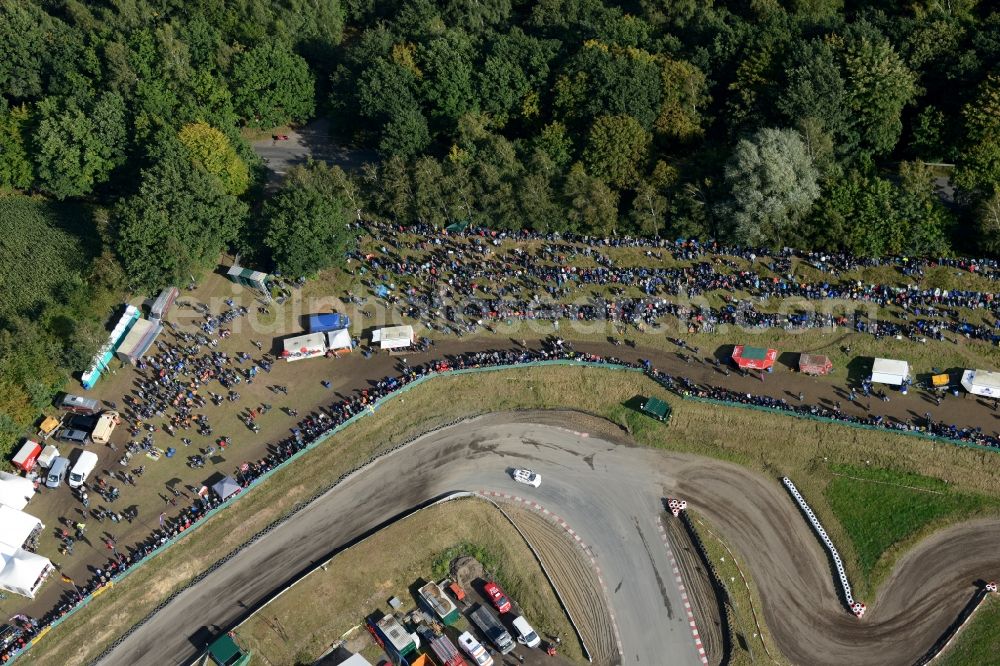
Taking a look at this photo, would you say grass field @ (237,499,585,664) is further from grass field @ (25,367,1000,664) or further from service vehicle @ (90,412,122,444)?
service vehicle @ (90,412,122,444)

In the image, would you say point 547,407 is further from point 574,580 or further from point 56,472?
point 56,472

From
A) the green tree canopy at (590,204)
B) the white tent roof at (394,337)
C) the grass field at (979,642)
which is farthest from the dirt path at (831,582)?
the green tree canopy at (590,204)

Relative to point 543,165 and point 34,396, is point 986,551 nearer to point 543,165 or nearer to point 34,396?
point 543,165

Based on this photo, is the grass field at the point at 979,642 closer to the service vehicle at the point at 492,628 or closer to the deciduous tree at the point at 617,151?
the service vehicle at the point at 492,628

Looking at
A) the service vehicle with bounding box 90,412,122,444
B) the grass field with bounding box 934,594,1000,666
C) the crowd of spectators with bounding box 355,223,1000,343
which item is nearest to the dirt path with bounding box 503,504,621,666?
the crowd of spectators with bounding box 355,223,1000,343

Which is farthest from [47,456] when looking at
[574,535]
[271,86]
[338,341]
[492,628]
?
[271,86]

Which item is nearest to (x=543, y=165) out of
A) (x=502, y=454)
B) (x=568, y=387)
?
(x=568, y=387)
